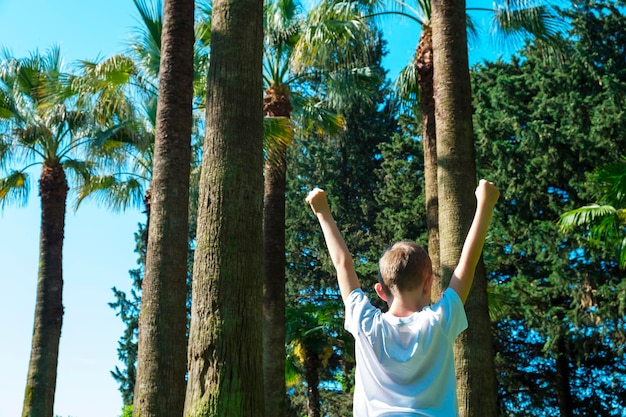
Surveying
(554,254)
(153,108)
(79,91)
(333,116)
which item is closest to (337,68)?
(333,116)

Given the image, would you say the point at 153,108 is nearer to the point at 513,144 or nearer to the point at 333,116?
the point at 333,116

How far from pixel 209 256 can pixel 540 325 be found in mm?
20298

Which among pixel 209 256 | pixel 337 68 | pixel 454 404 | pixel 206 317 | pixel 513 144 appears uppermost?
pixel 513 144

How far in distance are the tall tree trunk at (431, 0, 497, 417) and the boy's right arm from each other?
15.0ft

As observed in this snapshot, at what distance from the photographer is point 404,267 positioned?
2432 mm

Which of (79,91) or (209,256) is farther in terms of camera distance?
(79,91)

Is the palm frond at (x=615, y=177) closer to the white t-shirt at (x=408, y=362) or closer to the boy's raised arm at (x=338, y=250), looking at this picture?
the boy's raised arm at (x=338, y=250)

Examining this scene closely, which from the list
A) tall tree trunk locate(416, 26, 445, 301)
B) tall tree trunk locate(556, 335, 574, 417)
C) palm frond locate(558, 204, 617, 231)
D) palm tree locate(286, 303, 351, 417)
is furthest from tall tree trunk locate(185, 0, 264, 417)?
tall tree trunk locate(556, 335, 574, 417)

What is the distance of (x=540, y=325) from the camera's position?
2378 centimetres

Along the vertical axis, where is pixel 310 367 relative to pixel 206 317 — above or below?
above

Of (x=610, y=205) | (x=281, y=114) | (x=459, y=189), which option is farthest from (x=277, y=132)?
(x=459, y=189)

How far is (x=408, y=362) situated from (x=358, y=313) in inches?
9.3

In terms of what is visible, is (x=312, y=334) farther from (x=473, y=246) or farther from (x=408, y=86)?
(x=473, y=246)

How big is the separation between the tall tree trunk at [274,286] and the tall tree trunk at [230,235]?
7800 millimetres
